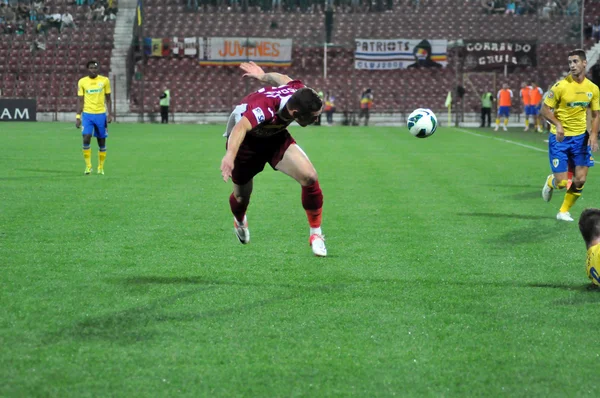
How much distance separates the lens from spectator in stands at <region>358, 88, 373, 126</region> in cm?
4531

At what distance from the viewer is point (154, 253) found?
839cm

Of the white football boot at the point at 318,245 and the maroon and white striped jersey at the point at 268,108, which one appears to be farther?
the white football boot at the point at 318,245

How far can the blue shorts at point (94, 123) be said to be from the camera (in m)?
17.0

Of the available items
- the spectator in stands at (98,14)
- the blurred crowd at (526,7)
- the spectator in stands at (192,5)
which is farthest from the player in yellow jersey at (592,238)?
the spectator in stands at (98,14)

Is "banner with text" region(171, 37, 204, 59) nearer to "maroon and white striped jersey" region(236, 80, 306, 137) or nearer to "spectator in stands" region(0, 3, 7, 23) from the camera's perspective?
"spectator in stands" region(0, 3, 7, 23)

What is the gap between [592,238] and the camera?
6754 mm

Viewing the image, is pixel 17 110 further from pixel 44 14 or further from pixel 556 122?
pixel 556 122

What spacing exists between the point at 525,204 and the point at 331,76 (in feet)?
113

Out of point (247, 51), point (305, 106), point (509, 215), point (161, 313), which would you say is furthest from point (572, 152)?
point (247, 51)

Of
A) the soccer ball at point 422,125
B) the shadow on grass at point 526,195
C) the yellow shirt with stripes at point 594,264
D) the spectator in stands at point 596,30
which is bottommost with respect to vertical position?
the shadow on grass at point 526,195

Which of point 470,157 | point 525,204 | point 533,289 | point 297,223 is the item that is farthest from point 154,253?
point 470,157

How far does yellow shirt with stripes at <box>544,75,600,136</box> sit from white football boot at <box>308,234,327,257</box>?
176 inches

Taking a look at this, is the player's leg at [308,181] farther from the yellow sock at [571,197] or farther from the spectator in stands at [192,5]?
the spectator in stands at [192,5]

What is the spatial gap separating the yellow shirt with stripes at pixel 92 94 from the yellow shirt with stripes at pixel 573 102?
9119 millimetres
